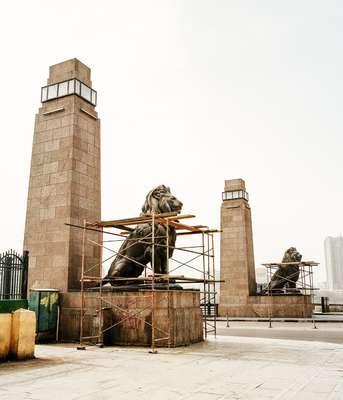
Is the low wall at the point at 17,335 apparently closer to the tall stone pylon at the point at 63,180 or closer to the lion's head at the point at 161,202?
the tall stone pylon at the point at 63,180

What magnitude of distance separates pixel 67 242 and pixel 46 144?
4.04m

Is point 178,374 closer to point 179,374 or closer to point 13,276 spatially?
point 179,374

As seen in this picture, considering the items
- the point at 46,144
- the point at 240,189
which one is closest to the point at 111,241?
the point at 46,144

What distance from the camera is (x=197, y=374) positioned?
8359mm

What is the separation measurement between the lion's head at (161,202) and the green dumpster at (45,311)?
4207mm

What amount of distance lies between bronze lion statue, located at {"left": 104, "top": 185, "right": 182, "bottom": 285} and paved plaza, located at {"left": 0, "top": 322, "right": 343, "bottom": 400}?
111 inches

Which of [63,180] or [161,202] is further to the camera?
[63,180]

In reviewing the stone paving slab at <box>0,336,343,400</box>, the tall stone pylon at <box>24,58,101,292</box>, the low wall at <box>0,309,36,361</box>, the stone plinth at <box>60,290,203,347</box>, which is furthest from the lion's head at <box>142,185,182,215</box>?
the low wall at <box>0,309,36,361</box>

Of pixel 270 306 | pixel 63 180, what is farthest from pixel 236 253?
pixel 63 180

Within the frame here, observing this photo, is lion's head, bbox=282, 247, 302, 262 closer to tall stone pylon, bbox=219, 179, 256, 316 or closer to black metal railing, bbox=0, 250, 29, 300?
tall stone pylon, bbox=219, 179, 256, 316

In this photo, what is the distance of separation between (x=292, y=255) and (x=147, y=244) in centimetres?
1732

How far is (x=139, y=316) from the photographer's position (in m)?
13.2

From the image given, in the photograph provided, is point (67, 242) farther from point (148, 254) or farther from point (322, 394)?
point (322, 394)

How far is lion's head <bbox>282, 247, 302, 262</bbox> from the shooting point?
95.8 ft
